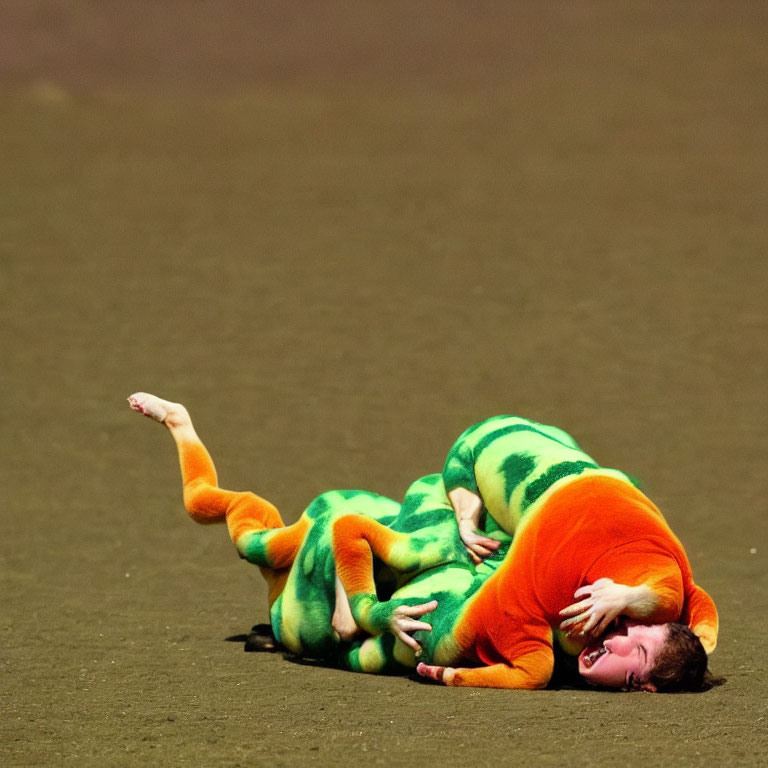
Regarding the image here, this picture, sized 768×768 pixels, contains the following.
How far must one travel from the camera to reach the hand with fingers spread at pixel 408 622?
257 centimetres

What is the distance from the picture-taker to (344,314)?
234 inches

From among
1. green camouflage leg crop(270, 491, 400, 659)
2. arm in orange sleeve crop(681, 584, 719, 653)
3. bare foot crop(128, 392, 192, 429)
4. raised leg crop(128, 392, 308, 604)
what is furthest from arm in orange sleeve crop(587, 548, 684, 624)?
bare foot crop(128, 392, 192, 429)

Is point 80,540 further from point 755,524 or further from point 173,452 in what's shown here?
point 755,524

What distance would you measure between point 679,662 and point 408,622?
0.52 meters

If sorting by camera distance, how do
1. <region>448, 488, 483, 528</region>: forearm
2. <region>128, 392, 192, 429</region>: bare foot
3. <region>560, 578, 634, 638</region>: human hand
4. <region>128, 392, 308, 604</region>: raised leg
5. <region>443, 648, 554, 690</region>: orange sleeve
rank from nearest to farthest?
<region>560, 578, 634, 638</region>: human hand → <region>443, 648, 554, 690</region>: orange sleeve → <region>448, 488, 483, 528</region>: forearm → <region>128, 392, 308, 604</region>: raised leg → <region>128, 392, 192, 429</region>: bare foot

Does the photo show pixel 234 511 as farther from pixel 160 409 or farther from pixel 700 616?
pixel 700 616

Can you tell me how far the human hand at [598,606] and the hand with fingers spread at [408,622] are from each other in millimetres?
289

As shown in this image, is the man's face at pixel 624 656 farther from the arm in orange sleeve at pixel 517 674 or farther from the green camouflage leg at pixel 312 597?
the green camouflage leg at pixel 312 597

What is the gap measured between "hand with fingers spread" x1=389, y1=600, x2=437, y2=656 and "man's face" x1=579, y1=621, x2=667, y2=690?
0.30 meters

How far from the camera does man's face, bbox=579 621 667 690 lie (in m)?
2.45

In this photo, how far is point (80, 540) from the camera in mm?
4176

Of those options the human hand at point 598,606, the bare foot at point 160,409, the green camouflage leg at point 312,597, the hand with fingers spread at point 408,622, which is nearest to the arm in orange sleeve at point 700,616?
the human hand at point 598,606

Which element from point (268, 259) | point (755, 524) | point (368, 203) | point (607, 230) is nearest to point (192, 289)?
point (268, 259)

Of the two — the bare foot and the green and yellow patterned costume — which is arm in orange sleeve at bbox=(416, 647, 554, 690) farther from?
the bare foot
